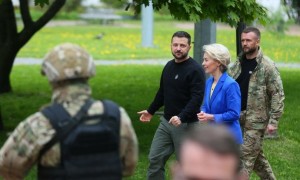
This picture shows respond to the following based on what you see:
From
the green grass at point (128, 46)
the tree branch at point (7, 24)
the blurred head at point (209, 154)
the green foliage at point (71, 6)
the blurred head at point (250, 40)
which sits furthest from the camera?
the green foliage at point (71, 6)

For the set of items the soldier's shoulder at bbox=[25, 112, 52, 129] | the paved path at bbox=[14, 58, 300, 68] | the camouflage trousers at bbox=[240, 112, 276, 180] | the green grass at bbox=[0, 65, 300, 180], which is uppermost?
the soldier's shoulder at bbox=[25, 112, 52, 129]

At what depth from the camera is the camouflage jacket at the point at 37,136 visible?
374 cm

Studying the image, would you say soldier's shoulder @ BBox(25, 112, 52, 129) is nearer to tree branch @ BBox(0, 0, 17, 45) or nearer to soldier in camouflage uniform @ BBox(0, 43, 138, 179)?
soldier in camouflage uniform @ BBox(0, 43, 138, 179)

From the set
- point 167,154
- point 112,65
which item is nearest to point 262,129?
point 167,154

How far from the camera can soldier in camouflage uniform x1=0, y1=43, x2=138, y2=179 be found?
12.3ft

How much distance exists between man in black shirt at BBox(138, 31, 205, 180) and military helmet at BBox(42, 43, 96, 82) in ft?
9.72

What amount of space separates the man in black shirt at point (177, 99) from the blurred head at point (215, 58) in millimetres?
245

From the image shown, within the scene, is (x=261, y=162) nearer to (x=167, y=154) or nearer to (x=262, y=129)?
(x=262, y=129)

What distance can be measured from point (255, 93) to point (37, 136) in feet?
12.5

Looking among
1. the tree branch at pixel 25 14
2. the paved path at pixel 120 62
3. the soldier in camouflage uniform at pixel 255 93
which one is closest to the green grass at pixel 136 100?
the soldier in camouflage uniform at pixel 255 93

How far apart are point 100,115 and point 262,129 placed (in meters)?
3.78

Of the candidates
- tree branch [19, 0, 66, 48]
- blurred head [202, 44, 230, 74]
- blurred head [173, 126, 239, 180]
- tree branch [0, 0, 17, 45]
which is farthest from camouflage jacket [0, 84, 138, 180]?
tree branch [0, 0, 17, 45]

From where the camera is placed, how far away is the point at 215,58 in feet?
21.5

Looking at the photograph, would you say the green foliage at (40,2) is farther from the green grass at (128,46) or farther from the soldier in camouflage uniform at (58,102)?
the green grass at (128,46)
